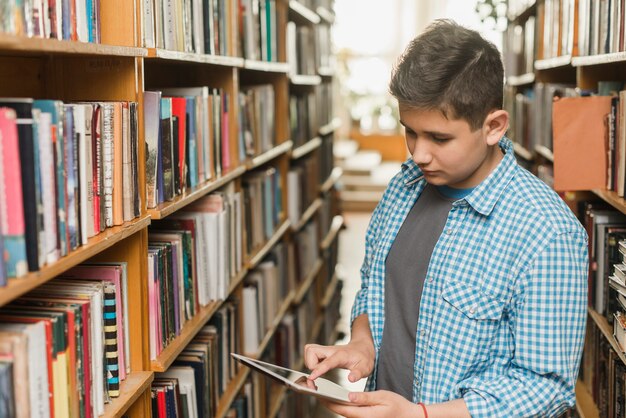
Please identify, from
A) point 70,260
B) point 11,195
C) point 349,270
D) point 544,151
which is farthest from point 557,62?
point 349,270

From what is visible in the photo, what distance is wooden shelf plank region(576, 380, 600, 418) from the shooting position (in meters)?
2.34

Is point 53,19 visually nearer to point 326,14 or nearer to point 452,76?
point 452,76

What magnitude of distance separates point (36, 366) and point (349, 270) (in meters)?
5.73

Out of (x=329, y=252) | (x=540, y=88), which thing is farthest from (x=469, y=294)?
(x=329, y=252)

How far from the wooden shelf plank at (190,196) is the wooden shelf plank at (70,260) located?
0.26 ft

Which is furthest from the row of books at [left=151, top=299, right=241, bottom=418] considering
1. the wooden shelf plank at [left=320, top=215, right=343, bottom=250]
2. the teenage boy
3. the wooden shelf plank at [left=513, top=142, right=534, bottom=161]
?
the wooden shelf plank at [left=320, top=215, right=343, bottom=250]

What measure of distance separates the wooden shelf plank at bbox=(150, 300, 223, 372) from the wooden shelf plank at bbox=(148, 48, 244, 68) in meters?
0.70

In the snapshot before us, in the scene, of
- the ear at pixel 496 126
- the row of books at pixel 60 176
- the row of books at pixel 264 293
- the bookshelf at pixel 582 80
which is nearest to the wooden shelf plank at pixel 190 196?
the row of books at pixel 60 176

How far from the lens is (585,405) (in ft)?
7.98

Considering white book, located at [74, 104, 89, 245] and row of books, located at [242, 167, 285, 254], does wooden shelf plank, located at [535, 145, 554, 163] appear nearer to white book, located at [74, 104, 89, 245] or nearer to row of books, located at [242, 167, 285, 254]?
row of books, located at [242, 167, 285, 254]

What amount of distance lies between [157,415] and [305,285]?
2249 mm

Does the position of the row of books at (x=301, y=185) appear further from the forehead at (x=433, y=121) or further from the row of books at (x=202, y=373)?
the forehead at (x=433, y=121)

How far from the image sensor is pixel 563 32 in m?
2.93

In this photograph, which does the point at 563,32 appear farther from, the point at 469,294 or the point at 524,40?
the point at 469,294
